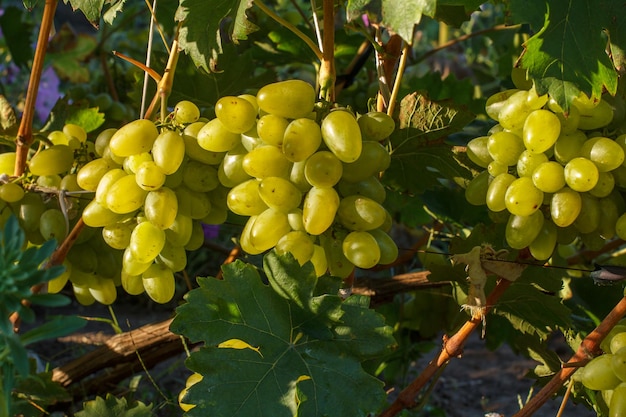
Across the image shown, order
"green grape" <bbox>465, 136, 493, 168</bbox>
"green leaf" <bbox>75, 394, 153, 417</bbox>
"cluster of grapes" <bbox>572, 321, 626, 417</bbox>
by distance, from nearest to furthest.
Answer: "cluster of grapes" <bbox>572, 321, 626, 417</bbox> < "green grape" <bbox>465, 136, 493, 168</bbox> < "green leaf" <bbox>75, 394, 153, 417</bbox>

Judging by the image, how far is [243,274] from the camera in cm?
74

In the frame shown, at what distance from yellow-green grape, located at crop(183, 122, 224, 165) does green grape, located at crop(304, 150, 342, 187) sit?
0.36 feet

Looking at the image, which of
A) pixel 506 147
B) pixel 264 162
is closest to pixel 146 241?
pixel 264 162

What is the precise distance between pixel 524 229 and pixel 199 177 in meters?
0.32

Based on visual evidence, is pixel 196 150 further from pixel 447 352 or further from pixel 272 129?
pixel 447 352

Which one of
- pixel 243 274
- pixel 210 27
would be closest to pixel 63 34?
pixel 210 27

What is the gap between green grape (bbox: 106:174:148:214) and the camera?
0.74m

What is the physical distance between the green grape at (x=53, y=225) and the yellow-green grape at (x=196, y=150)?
0.57ft

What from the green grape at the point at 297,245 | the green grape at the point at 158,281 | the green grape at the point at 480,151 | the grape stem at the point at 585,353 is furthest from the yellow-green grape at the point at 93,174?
the grape stem at the point at 585,353

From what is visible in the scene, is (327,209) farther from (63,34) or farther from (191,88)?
(63,34)

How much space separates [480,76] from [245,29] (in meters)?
1.17

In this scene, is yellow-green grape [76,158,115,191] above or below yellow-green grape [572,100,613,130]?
below

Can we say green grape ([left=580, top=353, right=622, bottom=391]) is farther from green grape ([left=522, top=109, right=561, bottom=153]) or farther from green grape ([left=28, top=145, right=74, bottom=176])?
green grape ([left=28, top=145, right=74, bottom=176])

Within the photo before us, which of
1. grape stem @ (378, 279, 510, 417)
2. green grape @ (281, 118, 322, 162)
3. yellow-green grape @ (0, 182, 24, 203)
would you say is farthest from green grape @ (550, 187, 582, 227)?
yellow-green grape @ (0, 182, 24, 203)
